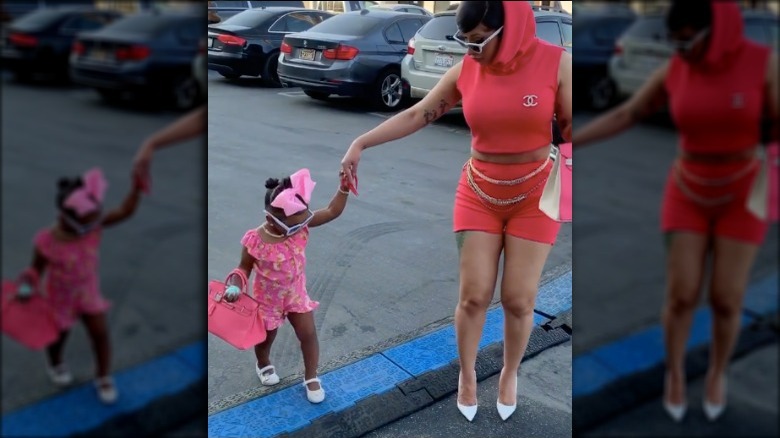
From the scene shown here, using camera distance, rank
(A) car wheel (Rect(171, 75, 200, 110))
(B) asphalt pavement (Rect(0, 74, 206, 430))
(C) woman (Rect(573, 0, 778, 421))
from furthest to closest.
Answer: (A) car wheel (Rect(171, 75, 200, 110)) < (B) asphalt pavement (Rect(0, 74, 206, 430)) < (C) woman (Rect(573, 0, 778, 421))

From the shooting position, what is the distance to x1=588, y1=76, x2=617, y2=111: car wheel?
4.33ft

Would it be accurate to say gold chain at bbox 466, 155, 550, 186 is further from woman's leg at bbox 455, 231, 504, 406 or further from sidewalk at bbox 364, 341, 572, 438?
sidewalk at bbox 364, 341, 572, 438

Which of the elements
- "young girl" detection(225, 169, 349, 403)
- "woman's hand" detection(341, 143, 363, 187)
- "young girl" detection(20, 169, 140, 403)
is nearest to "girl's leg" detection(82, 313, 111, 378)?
"young girl" detection(20, 169, 140, 403)

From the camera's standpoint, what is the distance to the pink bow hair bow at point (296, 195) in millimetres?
2225

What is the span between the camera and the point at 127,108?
4.65 ft

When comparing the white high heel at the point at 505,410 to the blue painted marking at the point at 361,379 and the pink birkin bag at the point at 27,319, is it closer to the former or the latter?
the blue painted marking at the point at 361,379

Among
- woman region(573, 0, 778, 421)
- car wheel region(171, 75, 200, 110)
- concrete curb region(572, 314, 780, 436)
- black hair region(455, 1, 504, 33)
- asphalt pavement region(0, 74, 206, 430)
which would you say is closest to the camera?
woman region(573, 0, 778, 421)

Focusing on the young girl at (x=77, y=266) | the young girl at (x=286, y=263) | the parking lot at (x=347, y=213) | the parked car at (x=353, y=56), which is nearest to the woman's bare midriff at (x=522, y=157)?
the parking lot at (x=347, y=213)

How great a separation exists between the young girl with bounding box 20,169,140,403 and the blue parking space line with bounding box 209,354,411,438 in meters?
0.86

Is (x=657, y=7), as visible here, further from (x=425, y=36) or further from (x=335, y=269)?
(x=335, y=269)

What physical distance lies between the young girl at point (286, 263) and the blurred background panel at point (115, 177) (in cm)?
69

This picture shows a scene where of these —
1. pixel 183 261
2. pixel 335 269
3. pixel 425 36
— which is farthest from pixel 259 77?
pixel 183 261

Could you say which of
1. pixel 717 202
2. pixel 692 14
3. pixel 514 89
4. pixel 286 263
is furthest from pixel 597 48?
pixel 286 263

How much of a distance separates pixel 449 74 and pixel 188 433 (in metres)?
1.24
